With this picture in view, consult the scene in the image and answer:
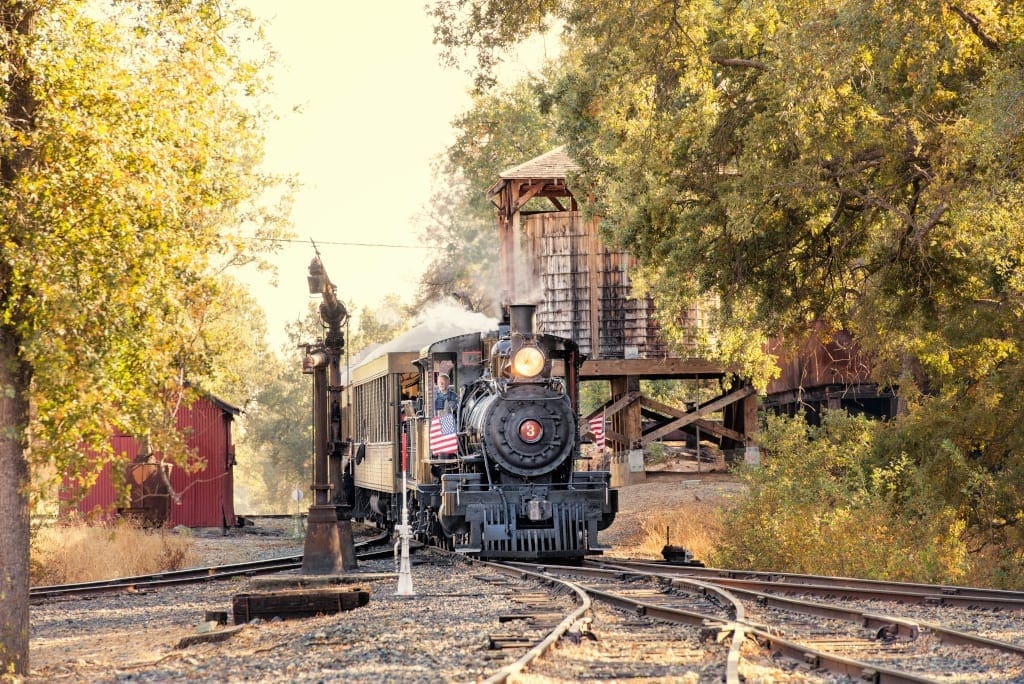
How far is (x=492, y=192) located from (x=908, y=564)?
19639 millimetres

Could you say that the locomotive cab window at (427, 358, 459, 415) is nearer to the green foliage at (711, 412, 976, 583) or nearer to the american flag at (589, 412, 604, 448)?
the american flag at (589, 412, 604, 448)

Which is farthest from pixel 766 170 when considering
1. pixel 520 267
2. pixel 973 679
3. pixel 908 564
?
pixel 520 267

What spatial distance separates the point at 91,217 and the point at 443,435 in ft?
27.8

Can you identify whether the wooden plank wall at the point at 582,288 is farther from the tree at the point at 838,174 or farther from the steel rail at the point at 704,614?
the steel rail at the point at 704,614

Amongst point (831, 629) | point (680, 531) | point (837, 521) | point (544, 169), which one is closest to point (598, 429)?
point (837, 521)

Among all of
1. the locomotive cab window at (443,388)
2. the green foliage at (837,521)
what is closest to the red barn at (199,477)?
the locomotive cab window at (443,388)

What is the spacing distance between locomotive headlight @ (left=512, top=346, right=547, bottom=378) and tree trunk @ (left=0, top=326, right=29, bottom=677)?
723 centimetres

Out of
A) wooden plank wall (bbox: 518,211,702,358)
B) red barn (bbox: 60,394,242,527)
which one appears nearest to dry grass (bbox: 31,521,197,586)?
red barn (bbox: 60,394,242,527)

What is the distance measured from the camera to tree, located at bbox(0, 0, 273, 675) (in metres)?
11.0

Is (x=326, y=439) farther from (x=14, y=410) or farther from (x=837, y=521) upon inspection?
(x=837, y=521)

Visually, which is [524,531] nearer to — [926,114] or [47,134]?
[926,114]

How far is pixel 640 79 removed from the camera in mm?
19297

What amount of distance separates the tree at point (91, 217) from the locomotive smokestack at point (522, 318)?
5.49 meters

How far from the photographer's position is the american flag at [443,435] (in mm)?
18562
